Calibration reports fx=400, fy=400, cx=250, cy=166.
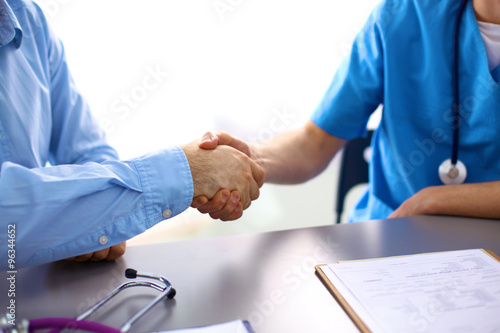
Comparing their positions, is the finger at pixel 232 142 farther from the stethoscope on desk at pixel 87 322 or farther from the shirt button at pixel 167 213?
the stethoscope on desk at pixel 87 322

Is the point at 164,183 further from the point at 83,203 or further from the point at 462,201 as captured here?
the point at 462,201

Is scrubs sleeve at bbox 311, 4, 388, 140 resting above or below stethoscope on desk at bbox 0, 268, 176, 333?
above

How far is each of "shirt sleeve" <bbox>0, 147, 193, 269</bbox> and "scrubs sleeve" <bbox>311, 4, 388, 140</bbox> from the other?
0.59 m

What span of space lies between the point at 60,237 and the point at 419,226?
0.66m

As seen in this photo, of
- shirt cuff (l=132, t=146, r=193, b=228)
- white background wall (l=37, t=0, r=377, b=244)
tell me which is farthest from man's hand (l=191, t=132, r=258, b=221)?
white background wall (l=37, t=0, r=377, b=244)

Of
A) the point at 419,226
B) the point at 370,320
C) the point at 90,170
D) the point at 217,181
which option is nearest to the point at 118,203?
the point at 90,170

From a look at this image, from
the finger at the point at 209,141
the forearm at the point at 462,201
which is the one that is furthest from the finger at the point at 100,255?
the forearm at the point at 462,201

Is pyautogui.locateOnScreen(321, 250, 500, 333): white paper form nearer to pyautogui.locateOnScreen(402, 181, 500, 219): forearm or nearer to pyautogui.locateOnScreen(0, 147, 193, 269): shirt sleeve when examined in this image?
pyautogui.locateOnScreen(402, 181, 500, 219): forearm

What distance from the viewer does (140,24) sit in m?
1.48

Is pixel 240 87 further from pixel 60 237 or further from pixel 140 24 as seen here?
pixel 60 237

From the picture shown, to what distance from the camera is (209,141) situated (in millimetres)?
885

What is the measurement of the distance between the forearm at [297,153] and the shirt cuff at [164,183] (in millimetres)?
413

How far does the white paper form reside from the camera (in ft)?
1.58

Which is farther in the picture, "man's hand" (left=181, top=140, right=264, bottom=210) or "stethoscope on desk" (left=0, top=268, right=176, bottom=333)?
"man's hand" (left=181, top=140, right=264, bottom=210)
